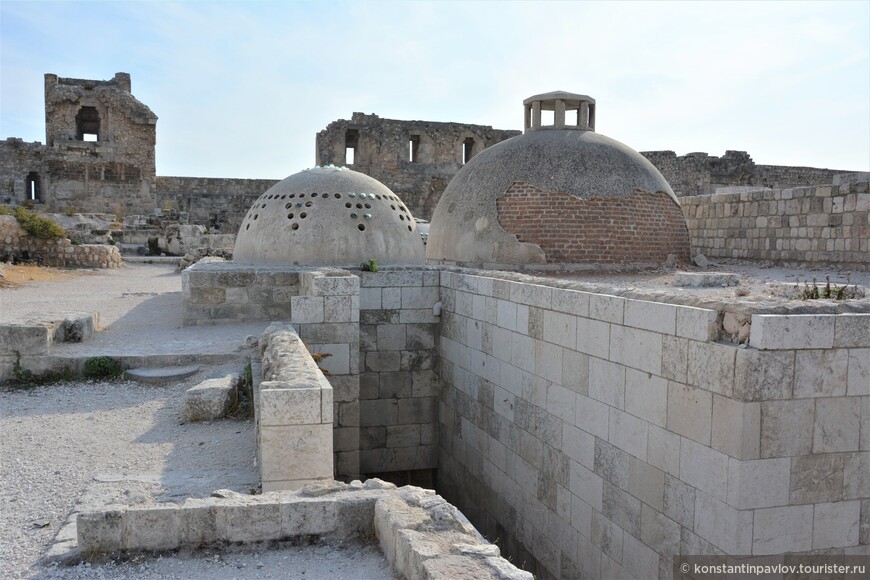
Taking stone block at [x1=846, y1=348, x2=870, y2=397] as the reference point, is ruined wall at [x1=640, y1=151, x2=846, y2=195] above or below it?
above

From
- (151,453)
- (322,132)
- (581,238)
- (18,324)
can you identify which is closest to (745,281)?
(581,238)

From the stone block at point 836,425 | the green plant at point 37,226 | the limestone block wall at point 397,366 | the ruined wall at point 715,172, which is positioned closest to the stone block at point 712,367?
the stone block at point 836,425

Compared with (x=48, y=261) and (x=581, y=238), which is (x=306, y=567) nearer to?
(x=581, y=238)

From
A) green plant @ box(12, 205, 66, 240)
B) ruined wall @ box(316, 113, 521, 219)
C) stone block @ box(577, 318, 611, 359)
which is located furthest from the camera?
ruined wall @ box(316, 113, 521, 219)

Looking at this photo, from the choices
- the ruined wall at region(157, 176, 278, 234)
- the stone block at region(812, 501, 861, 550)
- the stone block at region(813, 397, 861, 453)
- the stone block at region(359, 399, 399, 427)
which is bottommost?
the stone block at region(359, 399, 399, 427)

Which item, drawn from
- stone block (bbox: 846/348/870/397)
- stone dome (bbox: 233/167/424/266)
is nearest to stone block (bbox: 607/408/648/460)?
stone block (bbox: 846/348/870/397)

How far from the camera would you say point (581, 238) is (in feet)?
34.2

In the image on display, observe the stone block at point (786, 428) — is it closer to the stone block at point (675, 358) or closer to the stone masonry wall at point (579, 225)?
the stone block at point (675, 358)

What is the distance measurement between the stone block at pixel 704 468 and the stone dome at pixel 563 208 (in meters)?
6.33

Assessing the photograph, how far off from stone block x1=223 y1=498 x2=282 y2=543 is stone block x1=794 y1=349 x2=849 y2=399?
2947 mm

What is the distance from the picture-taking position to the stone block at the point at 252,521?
319 centimetres

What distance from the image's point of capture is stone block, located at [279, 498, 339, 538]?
3254 millimetres

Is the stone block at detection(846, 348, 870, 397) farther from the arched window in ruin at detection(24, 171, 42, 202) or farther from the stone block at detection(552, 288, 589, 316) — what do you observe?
the arched window in ruin at detection(24, 171, 42, 202)

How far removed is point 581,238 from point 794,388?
6713 millimetres
